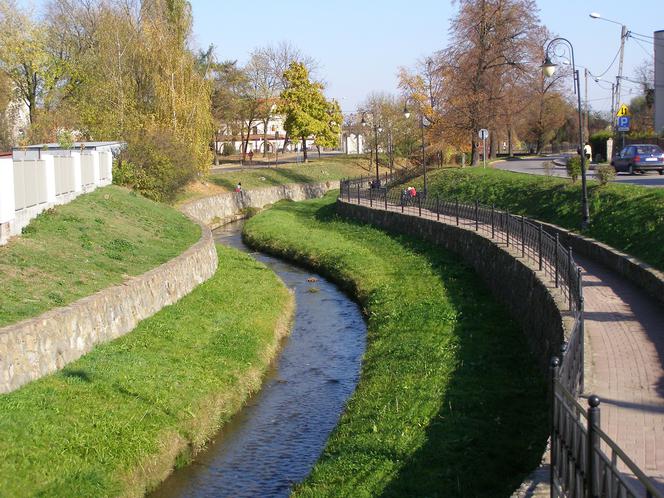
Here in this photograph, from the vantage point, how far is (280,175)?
6250 cm

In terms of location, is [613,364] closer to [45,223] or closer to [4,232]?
[4,232]

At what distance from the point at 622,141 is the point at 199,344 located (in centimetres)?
4039

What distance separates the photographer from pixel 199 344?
55.7 feet

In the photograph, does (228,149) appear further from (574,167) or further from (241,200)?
(574,167)

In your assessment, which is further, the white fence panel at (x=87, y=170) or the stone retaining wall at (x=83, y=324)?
the white fence panel at (x=87, y=170)

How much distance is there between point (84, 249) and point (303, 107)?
175ft

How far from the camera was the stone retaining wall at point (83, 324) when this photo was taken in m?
12.1

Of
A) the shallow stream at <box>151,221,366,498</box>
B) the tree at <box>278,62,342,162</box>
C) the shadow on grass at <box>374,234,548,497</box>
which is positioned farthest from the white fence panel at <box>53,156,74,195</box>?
the tree at <box>278,62,342,162</box>

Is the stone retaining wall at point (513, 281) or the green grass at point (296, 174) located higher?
the green grass at point (296, 174)

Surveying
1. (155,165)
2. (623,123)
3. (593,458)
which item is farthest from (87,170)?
(623,123)

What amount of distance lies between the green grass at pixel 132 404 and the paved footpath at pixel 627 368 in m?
5.93

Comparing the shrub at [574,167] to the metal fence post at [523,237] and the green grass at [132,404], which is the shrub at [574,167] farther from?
the green grass at [132,404]

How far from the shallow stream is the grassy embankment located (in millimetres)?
24339

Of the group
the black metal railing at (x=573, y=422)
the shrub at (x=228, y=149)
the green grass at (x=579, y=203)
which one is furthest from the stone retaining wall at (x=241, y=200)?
the black metal railing at (x=573, y=422)
